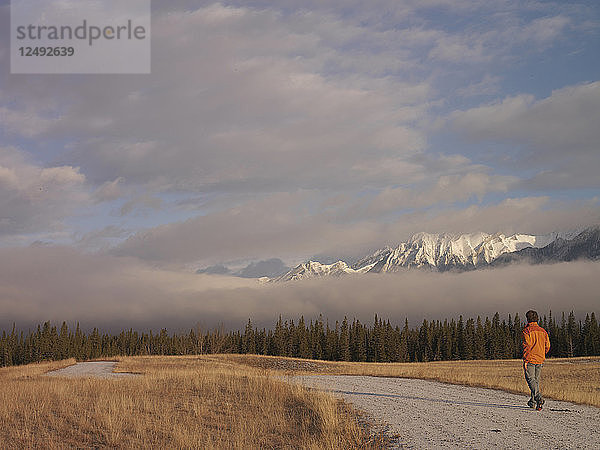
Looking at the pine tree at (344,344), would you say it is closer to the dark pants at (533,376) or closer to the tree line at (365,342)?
the tree line at (365,342)

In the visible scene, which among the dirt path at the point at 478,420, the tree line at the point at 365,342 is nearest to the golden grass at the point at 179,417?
the dirt path at the point at 478,420

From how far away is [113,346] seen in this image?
141375 mm

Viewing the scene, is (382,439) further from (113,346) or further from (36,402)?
(113,346)

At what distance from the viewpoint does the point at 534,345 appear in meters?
16.0

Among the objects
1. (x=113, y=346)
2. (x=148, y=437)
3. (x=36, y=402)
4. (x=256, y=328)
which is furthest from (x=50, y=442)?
(x=113, y=346)

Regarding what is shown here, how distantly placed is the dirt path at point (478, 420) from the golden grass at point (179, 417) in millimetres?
1256

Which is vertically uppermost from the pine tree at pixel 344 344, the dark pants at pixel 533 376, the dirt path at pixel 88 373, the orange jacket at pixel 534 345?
the orange jacket at pixel 534 345

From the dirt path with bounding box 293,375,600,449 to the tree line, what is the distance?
3957 inches

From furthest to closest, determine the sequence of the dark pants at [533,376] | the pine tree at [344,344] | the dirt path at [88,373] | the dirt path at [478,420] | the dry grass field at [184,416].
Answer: the pine tree at [344,344] < the dirt path at [88,373] < the dark pants at [533,376] < the dry grass field at [184,416] < the dirt path at [478,420]

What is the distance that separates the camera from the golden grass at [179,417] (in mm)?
14383

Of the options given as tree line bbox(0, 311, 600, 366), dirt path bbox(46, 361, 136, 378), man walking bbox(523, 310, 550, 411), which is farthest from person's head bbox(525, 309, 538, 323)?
tree line bbox(0, 311, 600, 366)

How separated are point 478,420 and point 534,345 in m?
3.17

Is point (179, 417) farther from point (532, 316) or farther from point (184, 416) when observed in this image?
point (532, 316)

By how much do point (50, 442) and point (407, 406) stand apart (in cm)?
1050
